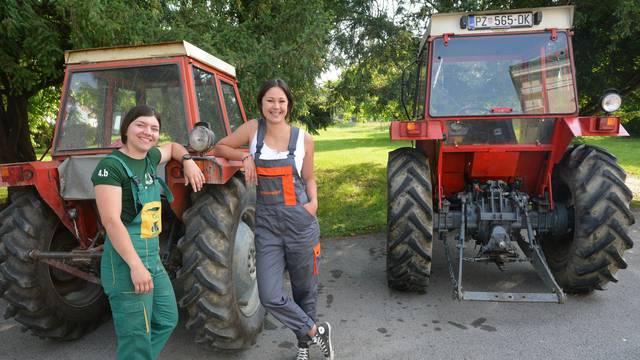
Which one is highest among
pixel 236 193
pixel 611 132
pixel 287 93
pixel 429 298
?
pixel 287 93

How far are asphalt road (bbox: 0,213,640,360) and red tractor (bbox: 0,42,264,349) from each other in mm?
281

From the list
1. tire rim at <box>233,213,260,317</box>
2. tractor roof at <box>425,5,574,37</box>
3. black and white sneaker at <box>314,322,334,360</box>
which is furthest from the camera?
tractor roof at <box>425,5,574,37</box>

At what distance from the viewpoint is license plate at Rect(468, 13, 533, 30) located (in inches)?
166

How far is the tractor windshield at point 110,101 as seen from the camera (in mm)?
3506

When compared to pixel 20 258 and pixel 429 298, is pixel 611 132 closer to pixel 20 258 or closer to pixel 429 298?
pixel 429 298

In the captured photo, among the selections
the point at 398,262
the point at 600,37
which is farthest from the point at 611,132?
the point at 600,37

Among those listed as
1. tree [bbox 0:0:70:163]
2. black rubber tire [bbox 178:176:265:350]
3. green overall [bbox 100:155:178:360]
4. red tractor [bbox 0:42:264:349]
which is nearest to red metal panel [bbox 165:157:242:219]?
red tractor [bbox 0:42:264:349]

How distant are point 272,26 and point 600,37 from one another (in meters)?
5.65

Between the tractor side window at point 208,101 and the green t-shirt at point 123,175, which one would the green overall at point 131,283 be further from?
the tractor side window at point 208,101

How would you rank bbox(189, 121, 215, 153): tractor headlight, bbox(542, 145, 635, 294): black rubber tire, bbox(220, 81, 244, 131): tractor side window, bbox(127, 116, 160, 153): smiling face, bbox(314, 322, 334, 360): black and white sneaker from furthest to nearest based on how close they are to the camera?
bbox(220, 81, 244, 131): tractor side window < bbox(542, 145, 635, 294): black rubber tire < bbox(314, 322, 334, 360): black and white sneaker < bbox(189, 121, 215, 153): tractor headlight < bbox(127, 116, 160, 153): smiling face

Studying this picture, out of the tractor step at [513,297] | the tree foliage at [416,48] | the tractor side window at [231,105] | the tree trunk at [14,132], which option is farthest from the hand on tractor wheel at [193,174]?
the tree trunk at [14,132]

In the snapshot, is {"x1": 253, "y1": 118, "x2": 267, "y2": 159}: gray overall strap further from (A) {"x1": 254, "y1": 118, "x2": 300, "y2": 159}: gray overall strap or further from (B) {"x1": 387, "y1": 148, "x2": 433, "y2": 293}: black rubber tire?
(B) {"x1": 387, "y1": 148, "x2": 433, "y2": 293}: black rubber tire

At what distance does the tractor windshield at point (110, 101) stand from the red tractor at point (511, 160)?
6.47 ft

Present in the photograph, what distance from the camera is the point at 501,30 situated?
4266 millimetres
